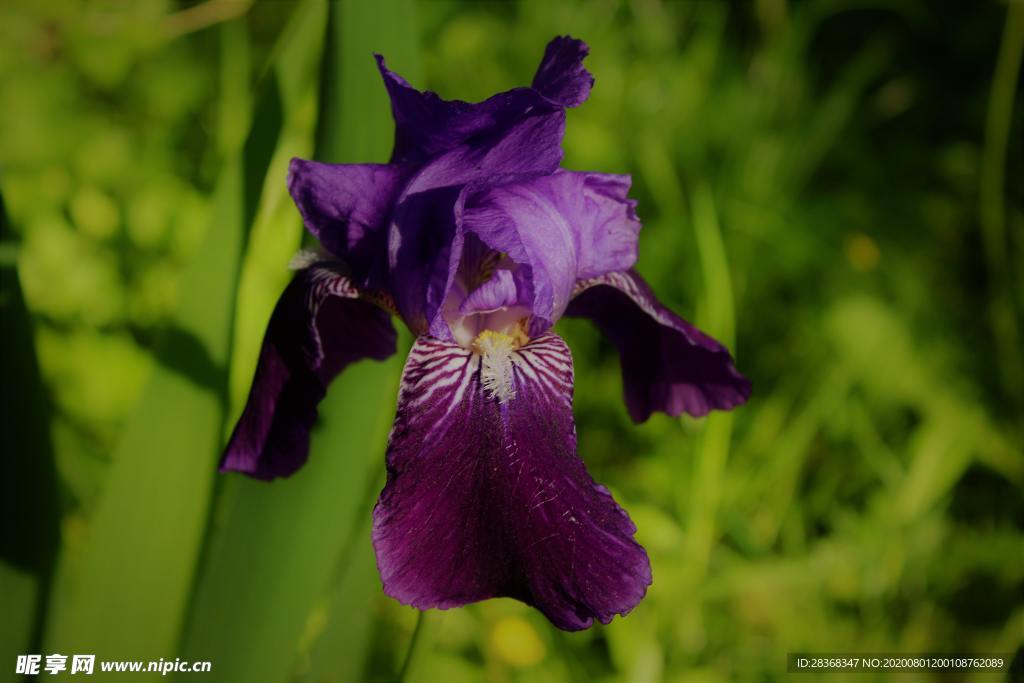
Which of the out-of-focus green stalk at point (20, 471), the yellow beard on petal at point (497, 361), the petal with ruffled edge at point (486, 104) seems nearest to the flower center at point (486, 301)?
the yellow beard on petal at point (497, 361)

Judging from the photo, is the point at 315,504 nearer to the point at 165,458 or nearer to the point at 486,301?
the point at 165,458

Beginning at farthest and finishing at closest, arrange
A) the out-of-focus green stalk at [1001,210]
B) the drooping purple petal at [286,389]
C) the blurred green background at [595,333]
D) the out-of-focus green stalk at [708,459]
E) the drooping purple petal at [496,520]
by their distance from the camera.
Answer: the out-of-focus green stalk at [1001,210]
the out-of-focus green stalk at [708,459]
the blurred green background at [595,333]
the drooping purple petal at [286,389]
the drooping purple petal at [496,520]

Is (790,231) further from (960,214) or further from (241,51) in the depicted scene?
(241,51)

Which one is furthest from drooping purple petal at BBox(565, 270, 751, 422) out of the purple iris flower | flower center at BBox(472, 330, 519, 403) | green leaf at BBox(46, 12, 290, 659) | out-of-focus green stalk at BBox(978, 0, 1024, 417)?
out-of-focus green stalk at BBox(978, 0, 1024, 417)

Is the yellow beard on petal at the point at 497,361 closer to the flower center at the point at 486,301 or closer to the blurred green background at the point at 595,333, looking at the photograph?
the flower center at the point at 486,301

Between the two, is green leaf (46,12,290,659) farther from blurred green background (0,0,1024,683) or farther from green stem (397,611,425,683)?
green stem (397,611,425,683)

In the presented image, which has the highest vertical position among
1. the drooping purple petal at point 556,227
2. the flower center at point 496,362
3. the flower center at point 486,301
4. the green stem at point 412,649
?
the drooping purple petal at point 556,227
